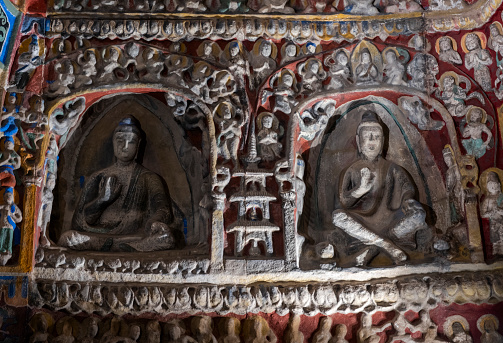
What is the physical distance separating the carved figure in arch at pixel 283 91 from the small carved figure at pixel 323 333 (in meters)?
1.76

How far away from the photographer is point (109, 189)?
5465mm

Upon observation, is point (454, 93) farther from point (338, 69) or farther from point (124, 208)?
point (124, 208)

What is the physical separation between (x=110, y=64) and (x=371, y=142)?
2.34 metres

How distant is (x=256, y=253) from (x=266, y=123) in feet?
3.59

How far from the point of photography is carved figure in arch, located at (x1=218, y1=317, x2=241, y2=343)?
483 centimetres

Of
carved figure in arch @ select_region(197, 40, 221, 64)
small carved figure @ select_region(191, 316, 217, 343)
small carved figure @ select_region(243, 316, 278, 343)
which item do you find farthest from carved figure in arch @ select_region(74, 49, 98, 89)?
small carved figure @ select_region(243, 316, 278, 343)

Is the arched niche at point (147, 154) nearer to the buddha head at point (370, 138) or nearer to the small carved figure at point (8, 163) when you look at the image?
the small carved figure at point (8, 163)

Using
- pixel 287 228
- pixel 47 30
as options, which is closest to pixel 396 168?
pixel 287 228

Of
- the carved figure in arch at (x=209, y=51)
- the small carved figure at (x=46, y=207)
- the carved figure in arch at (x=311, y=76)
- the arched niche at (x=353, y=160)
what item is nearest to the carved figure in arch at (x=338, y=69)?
the carved figure in arch at (x=311, y=76)

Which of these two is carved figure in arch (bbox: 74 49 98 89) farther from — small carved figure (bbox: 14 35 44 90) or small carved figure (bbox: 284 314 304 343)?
small carved figure (bbox: 284 314 304 343)

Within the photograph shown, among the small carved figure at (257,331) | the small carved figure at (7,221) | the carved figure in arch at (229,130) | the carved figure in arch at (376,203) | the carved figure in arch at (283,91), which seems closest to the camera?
the small carved figure at (257,331)

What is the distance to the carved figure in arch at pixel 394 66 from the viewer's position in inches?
214

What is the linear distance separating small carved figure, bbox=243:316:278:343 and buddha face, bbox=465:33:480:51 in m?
2.88

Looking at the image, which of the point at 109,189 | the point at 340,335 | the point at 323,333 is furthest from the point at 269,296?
the point at 109,189
